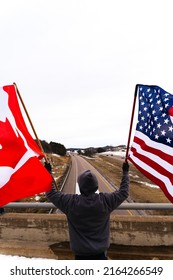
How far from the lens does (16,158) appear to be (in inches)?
145

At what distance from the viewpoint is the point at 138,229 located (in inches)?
185

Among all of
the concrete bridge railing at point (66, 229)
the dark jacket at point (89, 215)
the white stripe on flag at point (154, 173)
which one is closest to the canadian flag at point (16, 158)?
the dark jacket at point (89, 215)

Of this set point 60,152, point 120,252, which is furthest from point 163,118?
point 60,152

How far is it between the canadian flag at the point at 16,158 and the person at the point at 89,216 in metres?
0.53

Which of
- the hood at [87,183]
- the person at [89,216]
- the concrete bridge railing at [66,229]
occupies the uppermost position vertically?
the hood at [87,183]

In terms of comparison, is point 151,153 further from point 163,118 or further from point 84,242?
point 84,242

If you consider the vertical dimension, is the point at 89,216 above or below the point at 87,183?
below

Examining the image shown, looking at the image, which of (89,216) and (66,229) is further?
(66,229)

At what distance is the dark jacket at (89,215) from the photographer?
2865mm

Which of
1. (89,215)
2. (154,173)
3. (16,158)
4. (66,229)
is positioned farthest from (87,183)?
(66,229)

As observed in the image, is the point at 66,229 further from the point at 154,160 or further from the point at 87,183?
the point at 87,183

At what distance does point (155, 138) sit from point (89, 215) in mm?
1570

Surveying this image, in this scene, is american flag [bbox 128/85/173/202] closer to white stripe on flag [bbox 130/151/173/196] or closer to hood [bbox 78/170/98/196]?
white stripe on flag [bbox 130/151/173/196]

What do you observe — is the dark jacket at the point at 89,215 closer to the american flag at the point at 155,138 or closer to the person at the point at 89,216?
the person at the point at 89,216
